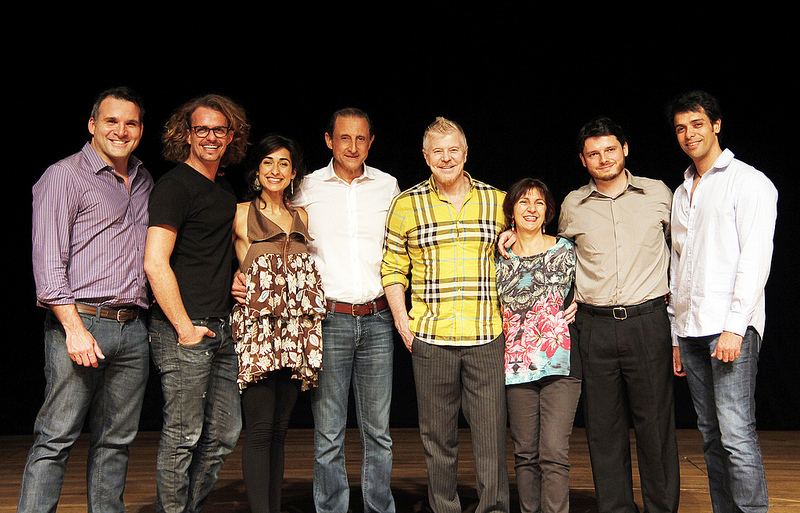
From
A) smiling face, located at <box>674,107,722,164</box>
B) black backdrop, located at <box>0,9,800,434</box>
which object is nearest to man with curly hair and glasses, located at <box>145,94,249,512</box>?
Answer: smiling face, located at <box>674,107,722,164</box>

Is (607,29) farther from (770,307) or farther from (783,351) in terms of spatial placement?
(783,351)

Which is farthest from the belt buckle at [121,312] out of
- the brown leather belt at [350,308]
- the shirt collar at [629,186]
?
the shirt collar at [629,186]

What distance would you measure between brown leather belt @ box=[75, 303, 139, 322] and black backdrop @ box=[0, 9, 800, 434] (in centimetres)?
276

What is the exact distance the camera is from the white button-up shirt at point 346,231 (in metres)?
2.87

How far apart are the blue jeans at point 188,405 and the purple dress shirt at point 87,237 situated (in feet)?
0.71

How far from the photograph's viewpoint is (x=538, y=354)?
105 inches

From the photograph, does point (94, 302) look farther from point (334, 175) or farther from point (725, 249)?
point (725, 249)

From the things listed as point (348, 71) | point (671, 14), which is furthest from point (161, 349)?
point (671, 14)

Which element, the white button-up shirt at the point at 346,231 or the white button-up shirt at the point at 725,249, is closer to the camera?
the white button-up shirt at the point at 725,249

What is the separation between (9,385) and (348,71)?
11.4 ft

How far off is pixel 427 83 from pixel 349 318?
2717 millimetres

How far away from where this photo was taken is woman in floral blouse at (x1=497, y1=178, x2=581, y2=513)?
2.65m

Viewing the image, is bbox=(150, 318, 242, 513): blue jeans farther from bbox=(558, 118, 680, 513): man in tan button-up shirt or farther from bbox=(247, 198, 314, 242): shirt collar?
bbox=(558, 118, 680, 513): man in tan button-up shirt

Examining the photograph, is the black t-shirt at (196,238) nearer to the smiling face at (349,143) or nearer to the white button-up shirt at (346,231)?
the white button-up shirt at (346,231)
